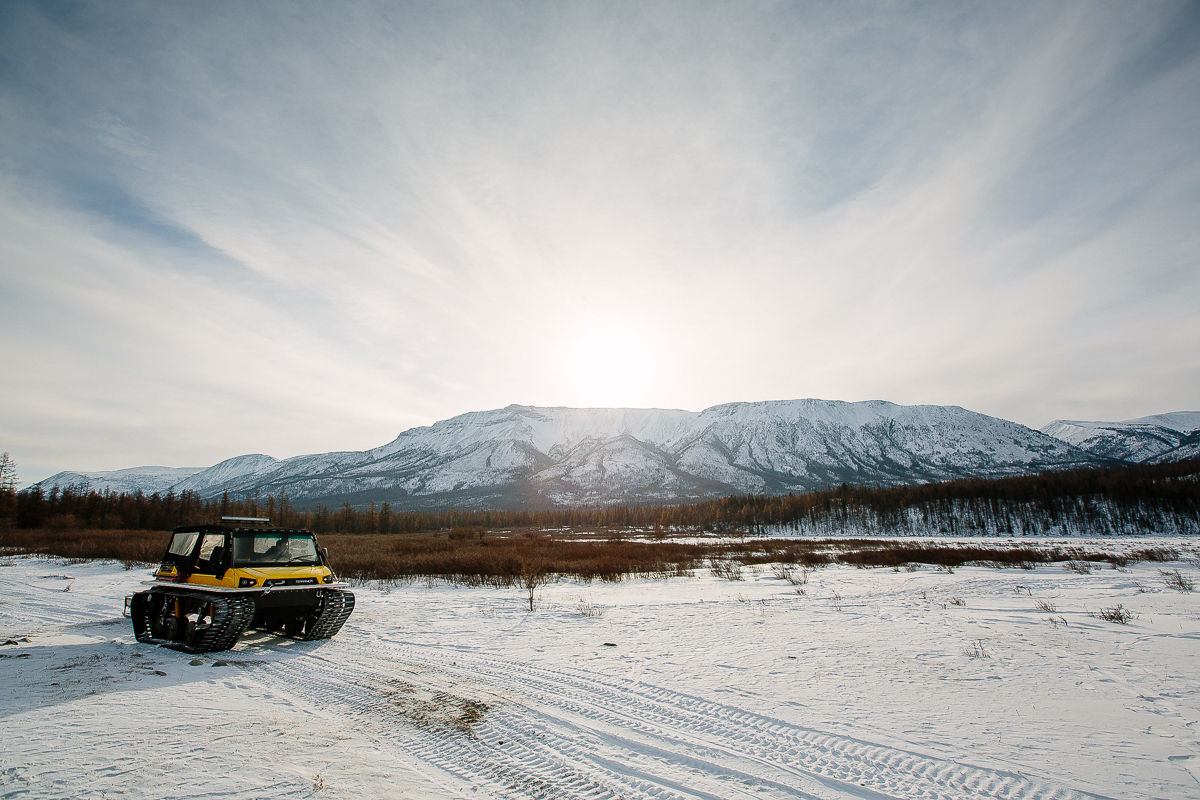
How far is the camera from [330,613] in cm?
1163

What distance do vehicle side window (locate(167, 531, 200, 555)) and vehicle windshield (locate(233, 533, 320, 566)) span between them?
65.1 inches

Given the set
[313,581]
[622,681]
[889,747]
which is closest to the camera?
[889,747]

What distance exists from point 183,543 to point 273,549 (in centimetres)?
247

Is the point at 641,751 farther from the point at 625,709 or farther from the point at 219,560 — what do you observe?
the point at 219,560

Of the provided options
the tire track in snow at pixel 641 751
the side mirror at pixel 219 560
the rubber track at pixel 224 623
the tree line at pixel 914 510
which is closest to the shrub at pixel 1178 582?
the tire track in snow at pixel 641 751

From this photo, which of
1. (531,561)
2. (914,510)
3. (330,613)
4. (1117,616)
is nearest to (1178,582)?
(1117,616)

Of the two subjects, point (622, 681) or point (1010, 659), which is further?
point (1010, 659)

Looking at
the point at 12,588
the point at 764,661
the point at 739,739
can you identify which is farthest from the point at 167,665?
the point at 12,588

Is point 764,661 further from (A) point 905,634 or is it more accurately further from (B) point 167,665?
(B) point 167,665

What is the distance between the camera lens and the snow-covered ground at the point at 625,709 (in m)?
5.04

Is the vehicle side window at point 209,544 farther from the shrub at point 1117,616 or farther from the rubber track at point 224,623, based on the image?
the shrub at point 1117,616

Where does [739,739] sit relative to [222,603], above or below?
below

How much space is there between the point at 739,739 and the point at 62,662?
11.8m

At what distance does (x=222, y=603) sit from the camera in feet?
33.4
